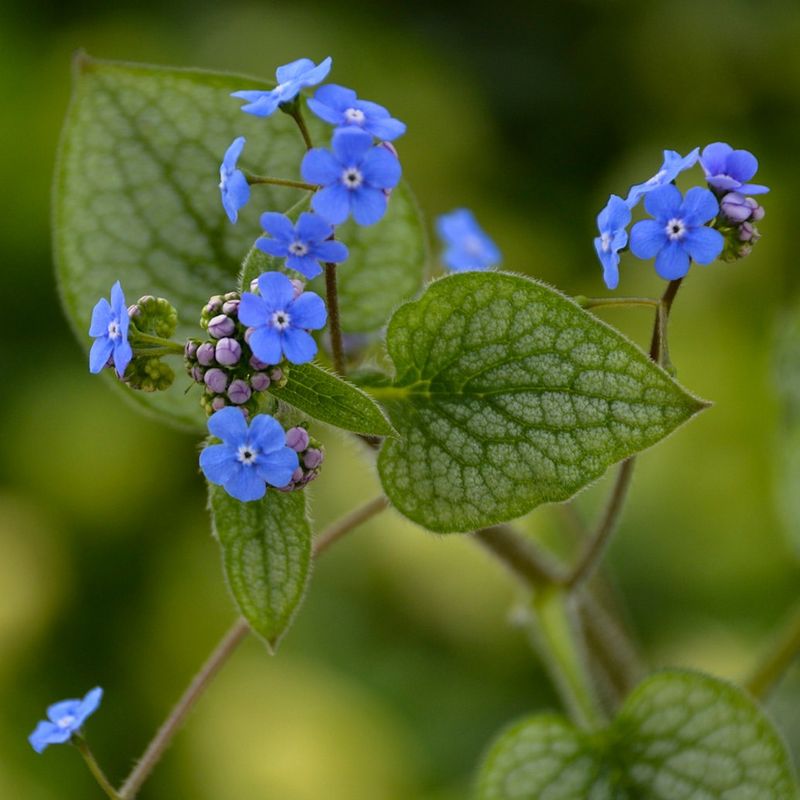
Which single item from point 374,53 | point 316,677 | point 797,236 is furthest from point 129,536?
point 797,236

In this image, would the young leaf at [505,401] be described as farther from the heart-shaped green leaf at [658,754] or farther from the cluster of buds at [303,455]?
the heart-shaped green leaf at [658,754]

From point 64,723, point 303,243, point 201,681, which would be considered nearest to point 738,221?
point 303,243

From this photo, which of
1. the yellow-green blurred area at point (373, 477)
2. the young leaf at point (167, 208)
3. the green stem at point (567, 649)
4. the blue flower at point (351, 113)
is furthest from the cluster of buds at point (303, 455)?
the yellow-green blurred area at point (373, 477)

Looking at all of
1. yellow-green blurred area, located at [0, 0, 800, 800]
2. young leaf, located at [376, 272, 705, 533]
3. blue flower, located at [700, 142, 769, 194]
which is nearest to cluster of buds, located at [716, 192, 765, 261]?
blue flower, located at [700, 142, 769, 194]

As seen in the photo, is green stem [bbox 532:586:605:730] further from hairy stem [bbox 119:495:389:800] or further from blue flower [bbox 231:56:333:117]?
blue flower [bbox 231:56:333:117]

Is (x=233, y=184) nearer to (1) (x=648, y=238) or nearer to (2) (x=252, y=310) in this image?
(2) (x=252, y=310)

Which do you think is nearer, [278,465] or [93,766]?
[278,465]
